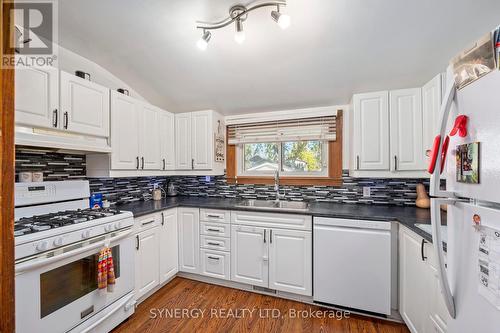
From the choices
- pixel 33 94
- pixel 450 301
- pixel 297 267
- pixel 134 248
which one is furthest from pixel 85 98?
pixel 450 301

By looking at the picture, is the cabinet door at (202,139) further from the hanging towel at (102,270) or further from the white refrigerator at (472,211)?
the white refrigerator at (472,211)

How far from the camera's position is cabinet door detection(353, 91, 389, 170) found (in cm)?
209

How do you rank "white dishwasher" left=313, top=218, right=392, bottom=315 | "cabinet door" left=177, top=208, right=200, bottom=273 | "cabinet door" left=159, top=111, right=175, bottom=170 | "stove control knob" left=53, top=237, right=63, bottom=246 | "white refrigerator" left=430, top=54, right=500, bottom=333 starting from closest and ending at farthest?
"white refrigerator" left=430, top=54, right=500, bottom=333, "stove control knob" left=53, top=237, right=63, bottom=246, "white dishwasher" left=313, top=218, right=392, bottom=315, "cabinet door" left=177, top=208, right=200, bottom=273, "cabinet door" left=159, top=111, right=175, bottom=170

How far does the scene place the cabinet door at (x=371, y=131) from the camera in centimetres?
209

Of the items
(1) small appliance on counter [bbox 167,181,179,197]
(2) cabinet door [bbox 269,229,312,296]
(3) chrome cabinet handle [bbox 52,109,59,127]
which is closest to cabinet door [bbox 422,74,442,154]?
(2) cabinet door [bbox 269,229,312,296]

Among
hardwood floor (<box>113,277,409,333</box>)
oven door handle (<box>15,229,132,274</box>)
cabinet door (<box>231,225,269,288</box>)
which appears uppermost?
oven door handle (<box>15,229,132,274</box>)

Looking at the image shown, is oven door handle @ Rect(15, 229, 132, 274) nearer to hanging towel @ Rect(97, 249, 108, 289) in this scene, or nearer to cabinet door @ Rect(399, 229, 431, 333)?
hanging towel @ Rect(97, 249, 108, 289)

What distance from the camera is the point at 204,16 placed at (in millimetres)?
1686

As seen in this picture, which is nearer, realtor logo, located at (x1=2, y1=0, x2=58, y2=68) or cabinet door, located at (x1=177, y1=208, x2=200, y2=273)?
realtor logo, located at (x1=2, y1=0, x2=58, y2=68)

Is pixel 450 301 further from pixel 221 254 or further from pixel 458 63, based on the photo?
pixel 221 254

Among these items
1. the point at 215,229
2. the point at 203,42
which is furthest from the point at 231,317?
the point at 203,42

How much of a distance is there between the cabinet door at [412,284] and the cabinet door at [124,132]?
2579 mm

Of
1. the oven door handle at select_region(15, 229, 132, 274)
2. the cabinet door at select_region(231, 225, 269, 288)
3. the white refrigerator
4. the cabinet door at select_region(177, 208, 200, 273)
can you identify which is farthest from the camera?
the cabinet door at select_region(177, 208, 200, 273)

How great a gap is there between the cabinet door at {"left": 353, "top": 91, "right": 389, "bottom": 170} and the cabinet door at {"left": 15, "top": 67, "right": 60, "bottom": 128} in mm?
2612
